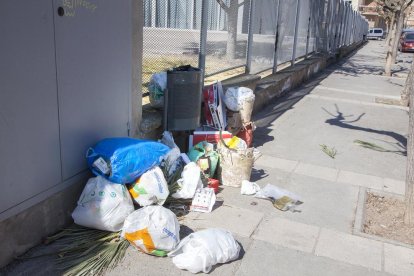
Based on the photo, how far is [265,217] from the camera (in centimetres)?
410

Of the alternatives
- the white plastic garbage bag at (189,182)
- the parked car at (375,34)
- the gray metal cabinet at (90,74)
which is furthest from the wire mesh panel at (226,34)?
the parked car at (375,34)

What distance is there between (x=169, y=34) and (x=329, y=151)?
2869mm

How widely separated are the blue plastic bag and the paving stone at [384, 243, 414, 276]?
6.86ft

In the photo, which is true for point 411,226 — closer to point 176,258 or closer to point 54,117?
point 176,258

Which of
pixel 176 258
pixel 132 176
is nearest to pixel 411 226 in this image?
pixel 176 258

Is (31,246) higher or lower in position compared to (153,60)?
lower

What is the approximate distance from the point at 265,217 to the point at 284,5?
759 cm

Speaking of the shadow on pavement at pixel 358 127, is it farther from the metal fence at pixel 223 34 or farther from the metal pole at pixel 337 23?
the metal pole at pixel 337 23

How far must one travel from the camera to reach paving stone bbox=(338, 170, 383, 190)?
518 cm

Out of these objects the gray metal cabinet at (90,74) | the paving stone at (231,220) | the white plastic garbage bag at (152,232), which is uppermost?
the gray metal cabinet at (90,74)

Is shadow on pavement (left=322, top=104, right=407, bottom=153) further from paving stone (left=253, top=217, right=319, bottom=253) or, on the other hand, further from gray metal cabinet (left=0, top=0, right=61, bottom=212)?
gray metal cabinet (left=0, top=0, right=61, bottom=212)

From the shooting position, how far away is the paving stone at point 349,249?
344 centimetres

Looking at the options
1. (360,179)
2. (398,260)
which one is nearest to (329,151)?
(360,179)

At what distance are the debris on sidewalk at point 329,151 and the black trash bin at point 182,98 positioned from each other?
7.37 ft
